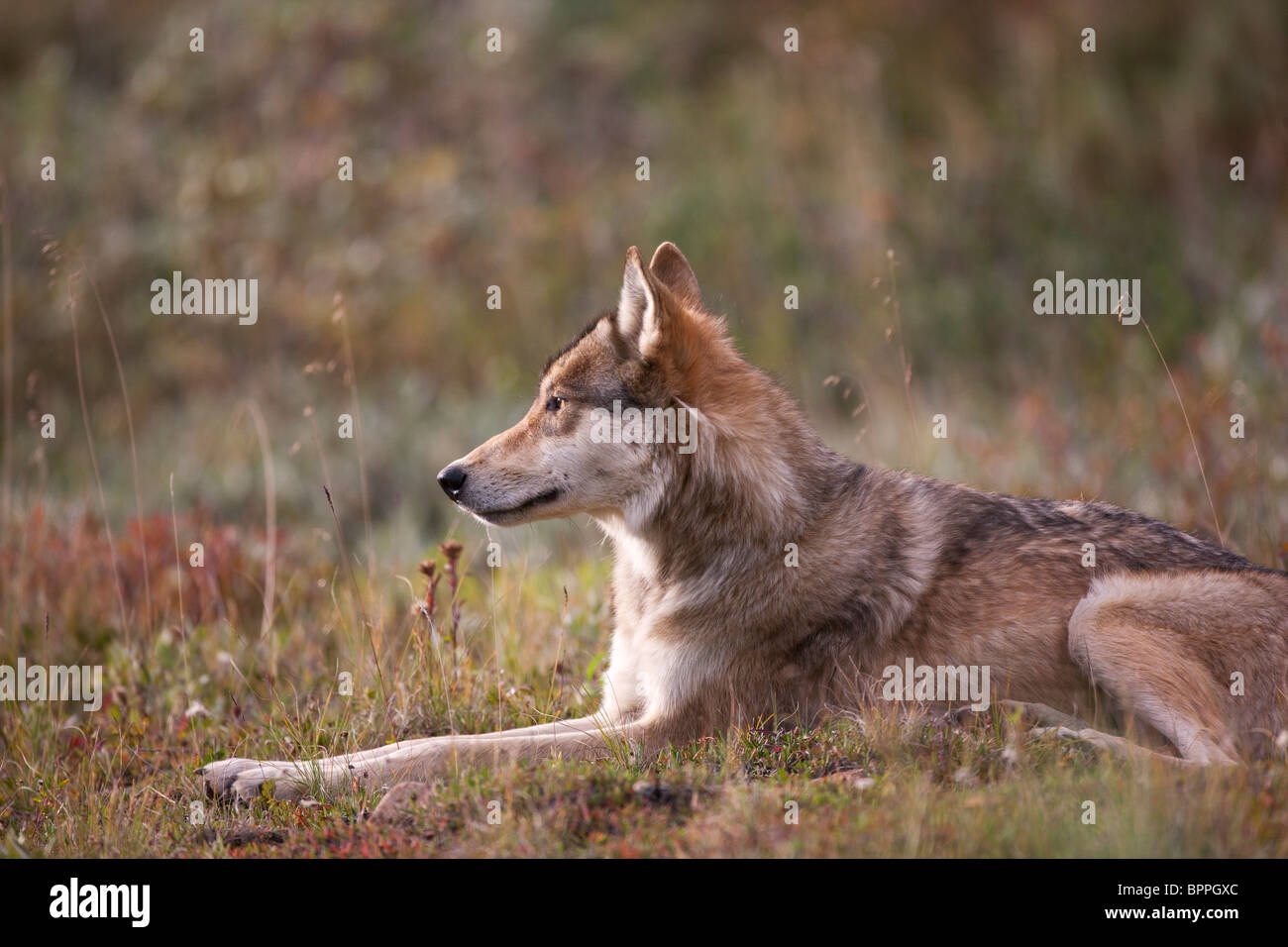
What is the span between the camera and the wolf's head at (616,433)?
4.91 metres

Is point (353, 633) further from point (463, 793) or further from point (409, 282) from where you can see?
point (409, 282)

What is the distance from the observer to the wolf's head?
16.1ft

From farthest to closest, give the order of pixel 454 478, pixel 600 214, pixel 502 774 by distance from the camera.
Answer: pixel 600 214 < pixel 454 478 < pixel 502 774

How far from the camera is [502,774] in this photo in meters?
4.18

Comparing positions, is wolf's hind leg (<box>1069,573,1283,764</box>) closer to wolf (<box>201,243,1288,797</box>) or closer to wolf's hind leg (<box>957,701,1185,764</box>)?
wolf (<box>201,243,1288,797</box>)

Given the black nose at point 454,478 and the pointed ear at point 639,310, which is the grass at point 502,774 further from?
the pointed ear at point 639,310

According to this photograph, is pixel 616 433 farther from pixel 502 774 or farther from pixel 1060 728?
pixel 1060 728

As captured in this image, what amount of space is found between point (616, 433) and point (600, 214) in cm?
1065

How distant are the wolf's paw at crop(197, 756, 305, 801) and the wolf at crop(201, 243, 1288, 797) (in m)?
0.01

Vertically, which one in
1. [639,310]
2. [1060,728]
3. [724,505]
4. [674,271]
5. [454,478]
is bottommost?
[1060,728]

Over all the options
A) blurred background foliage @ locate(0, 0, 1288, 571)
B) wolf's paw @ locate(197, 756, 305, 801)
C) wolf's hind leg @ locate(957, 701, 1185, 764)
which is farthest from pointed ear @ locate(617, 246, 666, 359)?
blurred background foliage @ locate(0, 0, 1288, 571)

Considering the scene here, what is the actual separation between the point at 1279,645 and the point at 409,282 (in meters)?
11.8

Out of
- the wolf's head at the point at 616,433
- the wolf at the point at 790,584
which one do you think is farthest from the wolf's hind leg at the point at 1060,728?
the wolf's head at the point at 616,433

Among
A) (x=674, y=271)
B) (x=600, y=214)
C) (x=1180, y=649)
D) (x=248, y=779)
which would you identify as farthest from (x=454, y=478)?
(x=600, y=214)
